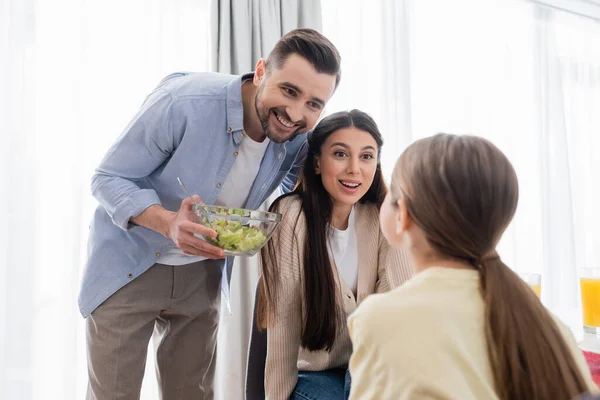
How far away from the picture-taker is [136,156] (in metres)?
1.56

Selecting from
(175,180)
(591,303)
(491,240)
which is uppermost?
(175,180)

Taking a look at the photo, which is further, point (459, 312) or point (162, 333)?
point (162, 333)

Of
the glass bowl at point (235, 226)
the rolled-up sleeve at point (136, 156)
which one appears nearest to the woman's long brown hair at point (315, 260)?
the glass bowl at point (235, 226)

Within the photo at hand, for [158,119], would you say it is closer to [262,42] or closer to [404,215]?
[404,215]

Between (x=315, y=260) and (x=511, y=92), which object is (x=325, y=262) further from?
(x=511, y=92)

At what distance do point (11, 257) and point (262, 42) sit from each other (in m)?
1.45

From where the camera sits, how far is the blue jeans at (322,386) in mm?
1467

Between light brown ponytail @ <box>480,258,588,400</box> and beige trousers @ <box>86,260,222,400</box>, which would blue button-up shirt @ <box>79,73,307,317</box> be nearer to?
beige trousers @ <box>86,260,222,400</box>

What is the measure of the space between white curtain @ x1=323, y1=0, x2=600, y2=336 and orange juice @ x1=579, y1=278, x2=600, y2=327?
1.70m

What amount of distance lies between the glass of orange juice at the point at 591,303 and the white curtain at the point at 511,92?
1.69 m

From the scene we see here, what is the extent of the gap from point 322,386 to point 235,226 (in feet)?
1.57

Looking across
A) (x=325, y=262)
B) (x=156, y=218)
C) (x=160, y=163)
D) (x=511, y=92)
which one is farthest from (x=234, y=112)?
(x=511, y=92)

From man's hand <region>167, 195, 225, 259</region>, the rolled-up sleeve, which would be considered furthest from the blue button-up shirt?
man's hand <region>167, 195, 225, 259</region>

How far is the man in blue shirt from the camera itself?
156 centimetres
